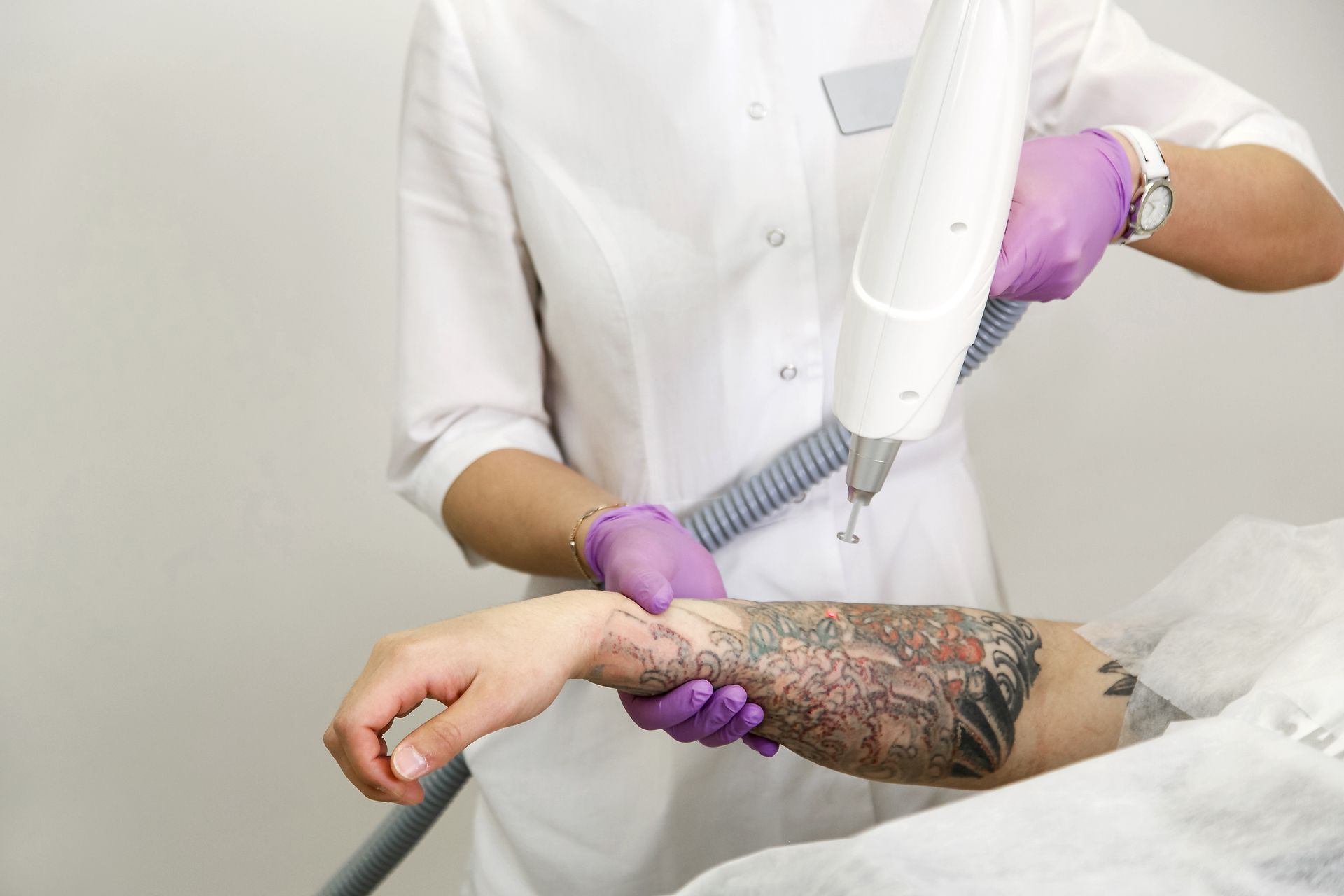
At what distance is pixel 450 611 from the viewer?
80.7 inches

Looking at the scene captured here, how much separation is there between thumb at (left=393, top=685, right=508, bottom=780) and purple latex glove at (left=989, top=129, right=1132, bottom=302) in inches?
19.7

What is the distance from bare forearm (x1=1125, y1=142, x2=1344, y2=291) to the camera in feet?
3.58

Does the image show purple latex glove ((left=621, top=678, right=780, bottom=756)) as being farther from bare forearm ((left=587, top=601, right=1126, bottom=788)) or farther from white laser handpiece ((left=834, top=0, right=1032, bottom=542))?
white laser handpiece ((left=834, top=0, right=1032, bottom=542))

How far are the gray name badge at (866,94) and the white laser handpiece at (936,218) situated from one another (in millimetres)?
405

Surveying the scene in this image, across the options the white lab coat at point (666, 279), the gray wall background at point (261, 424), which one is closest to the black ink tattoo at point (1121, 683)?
the white lab coat at point (666, 279)

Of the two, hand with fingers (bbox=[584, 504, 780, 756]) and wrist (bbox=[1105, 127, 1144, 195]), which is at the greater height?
wrist (bbox=[1105, 127, 1144, 195])

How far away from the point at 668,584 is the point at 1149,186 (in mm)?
563

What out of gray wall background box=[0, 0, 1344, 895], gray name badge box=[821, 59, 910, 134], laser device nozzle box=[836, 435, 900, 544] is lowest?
gray wall background box=[0, 0, 1344, 895]

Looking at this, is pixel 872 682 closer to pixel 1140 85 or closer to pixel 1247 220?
pixel 1247 220

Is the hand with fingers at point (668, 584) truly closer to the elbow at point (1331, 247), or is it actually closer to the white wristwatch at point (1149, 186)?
the white wristwatch at point (1149, 186)

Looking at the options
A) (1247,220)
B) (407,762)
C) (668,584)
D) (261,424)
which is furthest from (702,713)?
(261,424)

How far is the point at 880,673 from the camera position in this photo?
0.98 m

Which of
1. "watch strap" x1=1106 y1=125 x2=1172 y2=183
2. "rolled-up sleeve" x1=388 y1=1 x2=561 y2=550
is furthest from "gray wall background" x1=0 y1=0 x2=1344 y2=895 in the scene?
"watch strap" x1=1106 y1=125 x2=1172 y2=183

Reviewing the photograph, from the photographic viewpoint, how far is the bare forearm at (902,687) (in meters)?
0.95
